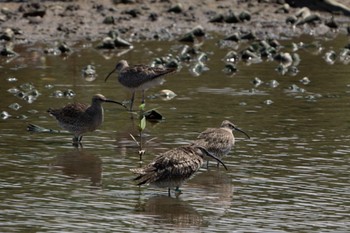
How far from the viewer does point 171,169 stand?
548 inches

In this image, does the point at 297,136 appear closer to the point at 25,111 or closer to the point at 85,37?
the point at 25,111

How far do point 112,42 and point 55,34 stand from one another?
2.15 meters

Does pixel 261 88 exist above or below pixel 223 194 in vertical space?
above

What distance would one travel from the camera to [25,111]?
19984 millimetres

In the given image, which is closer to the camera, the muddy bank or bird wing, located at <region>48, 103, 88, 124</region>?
bird wing, located at <region>48, 103, 88, 124</region>

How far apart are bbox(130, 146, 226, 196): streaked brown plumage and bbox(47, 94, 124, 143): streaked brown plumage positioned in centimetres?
340

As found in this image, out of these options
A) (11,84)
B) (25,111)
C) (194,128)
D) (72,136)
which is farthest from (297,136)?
(11,84)

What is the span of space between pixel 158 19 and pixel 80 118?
14.8 meters

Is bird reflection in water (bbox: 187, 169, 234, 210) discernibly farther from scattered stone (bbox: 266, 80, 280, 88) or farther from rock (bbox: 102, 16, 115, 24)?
rock (bbox: 102, 16, 115, 24)

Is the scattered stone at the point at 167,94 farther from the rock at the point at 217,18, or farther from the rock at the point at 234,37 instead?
the rock at the point at 217,18

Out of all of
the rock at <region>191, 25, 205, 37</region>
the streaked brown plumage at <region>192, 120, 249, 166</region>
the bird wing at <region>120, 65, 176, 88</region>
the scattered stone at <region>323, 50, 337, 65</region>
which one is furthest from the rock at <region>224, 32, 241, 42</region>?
the streaked brown plumage at <region>192, 120, 249, 166</region>

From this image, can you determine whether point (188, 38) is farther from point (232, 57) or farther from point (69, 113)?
point (69, 113)

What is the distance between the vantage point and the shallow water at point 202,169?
13.0m

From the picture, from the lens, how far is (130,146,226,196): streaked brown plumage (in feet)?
45.5
